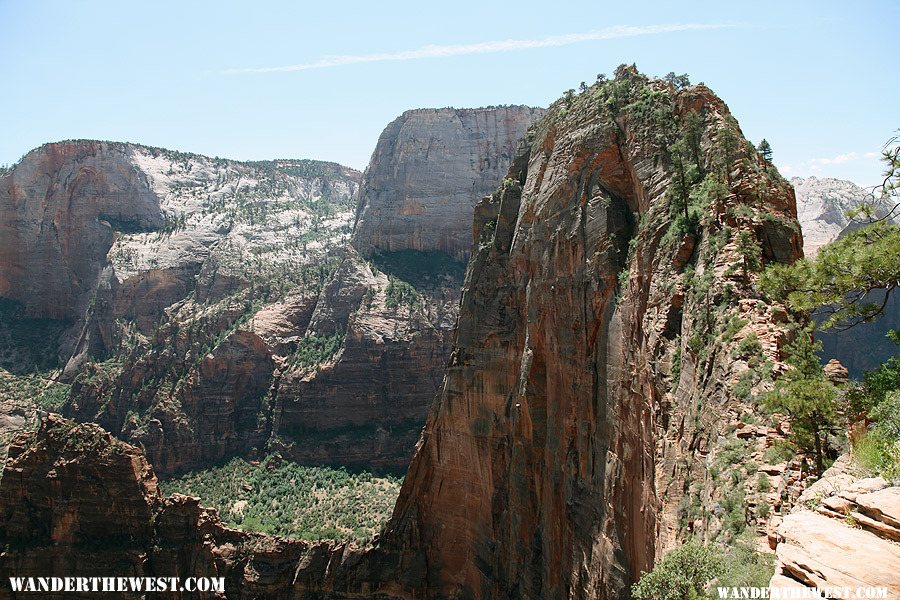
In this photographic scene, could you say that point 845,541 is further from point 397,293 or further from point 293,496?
point 397,293

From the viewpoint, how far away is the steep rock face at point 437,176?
4021 inches

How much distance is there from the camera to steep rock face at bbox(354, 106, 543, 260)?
102125 mm

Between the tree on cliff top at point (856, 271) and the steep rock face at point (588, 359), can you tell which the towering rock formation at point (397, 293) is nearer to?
the steep rock face at point (588, 359)

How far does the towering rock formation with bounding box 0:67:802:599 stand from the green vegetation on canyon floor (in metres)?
15.3

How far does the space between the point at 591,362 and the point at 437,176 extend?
81.0 m

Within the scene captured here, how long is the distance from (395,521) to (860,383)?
35508 mm

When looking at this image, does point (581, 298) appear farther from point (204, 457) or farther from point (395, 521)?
point (204, 457)

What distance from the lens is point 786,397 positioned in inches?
540

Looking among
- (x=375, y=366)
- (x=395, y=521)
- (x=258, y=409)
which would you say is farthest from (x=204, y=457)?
(x=395, y=521)

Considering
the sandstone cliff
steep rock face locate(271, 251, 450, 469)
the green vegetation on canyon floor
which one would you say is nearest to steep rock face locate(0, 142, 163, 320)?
the sandstone cliff

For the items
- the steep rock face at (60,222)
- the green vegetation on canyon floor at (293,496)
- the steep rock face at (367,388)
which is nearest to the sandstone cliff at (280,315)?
the steep rock face at (367,388)

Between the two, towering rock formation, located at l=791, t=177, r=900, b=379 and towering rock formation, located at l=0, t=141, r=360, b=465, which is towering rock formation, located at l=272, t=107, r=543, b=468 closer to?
towering rock formation, located at l=0, t=141, r=360, b=465

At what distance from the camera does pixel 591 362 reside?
86.3 feet

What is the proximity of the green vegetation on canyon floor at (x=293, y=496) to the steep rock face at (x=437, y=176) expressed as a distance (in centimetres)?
3682
